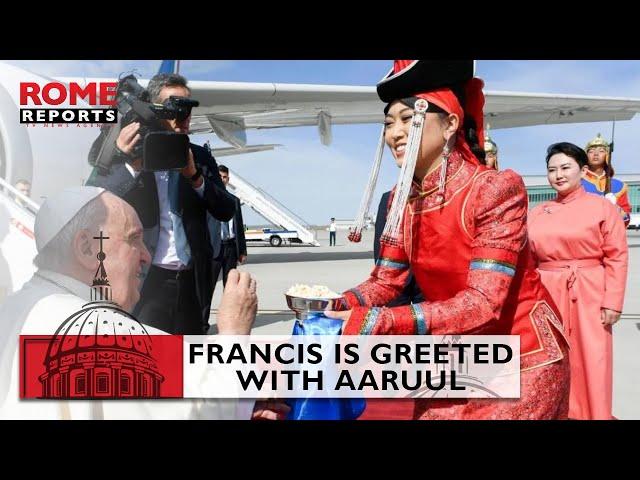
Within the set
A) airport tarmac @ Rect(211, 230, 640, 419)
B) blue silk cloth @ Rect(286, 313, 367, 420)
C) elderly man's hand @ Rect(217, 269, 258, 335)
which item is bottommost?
airport tarmac @ Rect(211, 230, 640, 419)

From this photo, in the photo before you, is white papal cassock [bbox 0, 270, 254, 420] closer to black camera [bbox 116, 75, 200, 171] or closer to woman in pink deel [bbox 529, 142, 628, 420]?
black camera [bbox 116, 75, 200, 171]

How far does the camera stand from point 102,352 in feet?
5.02

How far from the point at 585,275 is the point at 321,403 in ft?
6.04

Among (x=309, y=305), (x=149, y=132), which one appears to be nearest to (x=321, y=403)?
(x=309, y=305)

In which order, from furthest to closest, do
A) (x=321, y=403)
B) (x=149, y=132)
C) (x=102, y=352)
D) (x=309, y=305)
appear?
(x=149, y=132) → (x=102, y=352) → (x=321, y=403) → (x=309, y=305)

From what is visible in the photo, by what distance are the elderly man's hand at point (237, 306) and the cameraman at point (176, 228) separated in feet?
4.58

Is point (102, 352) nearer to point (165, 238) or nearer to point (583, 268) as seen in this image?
point (165, 238)

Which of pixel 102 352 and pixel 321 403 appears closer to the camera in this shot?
pixel 321 403

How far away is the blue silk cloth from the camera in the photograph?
125cm

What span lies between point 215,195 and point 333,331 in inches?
64.3

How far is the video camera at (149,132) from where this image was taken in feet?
7.83

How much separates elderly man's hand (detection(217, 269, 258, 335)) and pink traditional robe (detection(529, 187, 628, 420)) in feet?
6.23

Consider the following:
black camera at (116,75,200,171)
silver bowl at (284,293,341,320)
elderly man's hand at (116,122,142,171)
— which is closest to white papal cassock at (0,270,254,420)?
silver bowl at (284,293,341,320)

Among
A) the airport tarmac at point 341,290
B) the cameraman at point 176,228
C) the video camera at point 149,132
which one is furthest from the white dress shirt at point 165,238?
the airport tarmac at point 341,290
